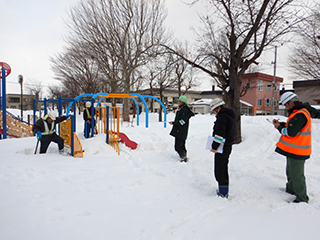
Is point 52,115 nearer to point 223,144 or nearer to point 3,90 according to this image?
point 223,144

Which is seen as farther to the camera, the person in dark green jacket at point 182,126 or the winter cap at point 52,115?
the winter cap at point 52,115

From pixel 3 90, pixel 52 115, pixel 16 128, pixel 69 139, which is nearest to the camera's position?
pixel 52 115

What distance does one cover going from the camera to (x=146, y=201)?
3055mm

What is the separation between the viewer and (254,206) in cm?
295

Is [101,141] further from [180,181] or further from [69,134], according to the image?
[180,181]

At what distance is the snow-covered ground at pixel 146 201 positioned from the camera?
2.27 m

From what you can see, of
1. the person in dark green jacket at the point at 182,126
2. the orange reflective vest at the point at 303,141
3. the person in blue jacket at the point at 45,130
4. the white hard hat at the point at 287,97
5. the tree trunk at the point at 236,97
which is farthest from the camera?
the tree trunk at the point at 236,97

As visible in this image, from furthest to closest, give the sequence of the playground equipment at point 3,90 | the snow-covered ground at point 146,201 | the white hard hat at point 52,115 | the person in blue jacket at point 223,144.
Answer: the playground equipment at point 3,90
the white hard hat at point 52,115
the person in blue jacket at point 223,144
the snow-covered ground at point 146,201

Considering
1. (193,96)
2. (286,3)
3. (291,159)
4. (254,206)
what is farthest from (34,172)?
(193,96)

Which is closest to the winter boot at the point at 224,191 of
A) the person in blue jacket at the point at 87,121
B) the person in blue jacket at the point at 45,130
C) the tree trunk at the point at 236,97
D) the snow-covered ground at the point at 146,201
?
the snow-covered ground at the point at 146,201

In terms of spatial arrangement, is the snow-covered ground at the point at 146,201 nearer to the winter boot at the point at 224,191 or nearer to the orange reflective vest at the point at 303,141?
the winter boot at the point at 224,191

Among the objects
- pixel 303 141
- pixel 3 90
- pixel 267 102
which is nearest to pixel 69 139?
pixel 3 90

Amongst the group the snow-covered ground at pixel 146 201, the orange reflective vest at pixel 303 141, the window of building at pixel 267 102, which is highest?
the window of building at pixel 267 102

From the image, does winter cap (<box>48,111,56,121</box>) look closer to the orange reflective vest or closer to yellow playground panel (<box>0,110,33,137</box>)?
the orange reflective vest
